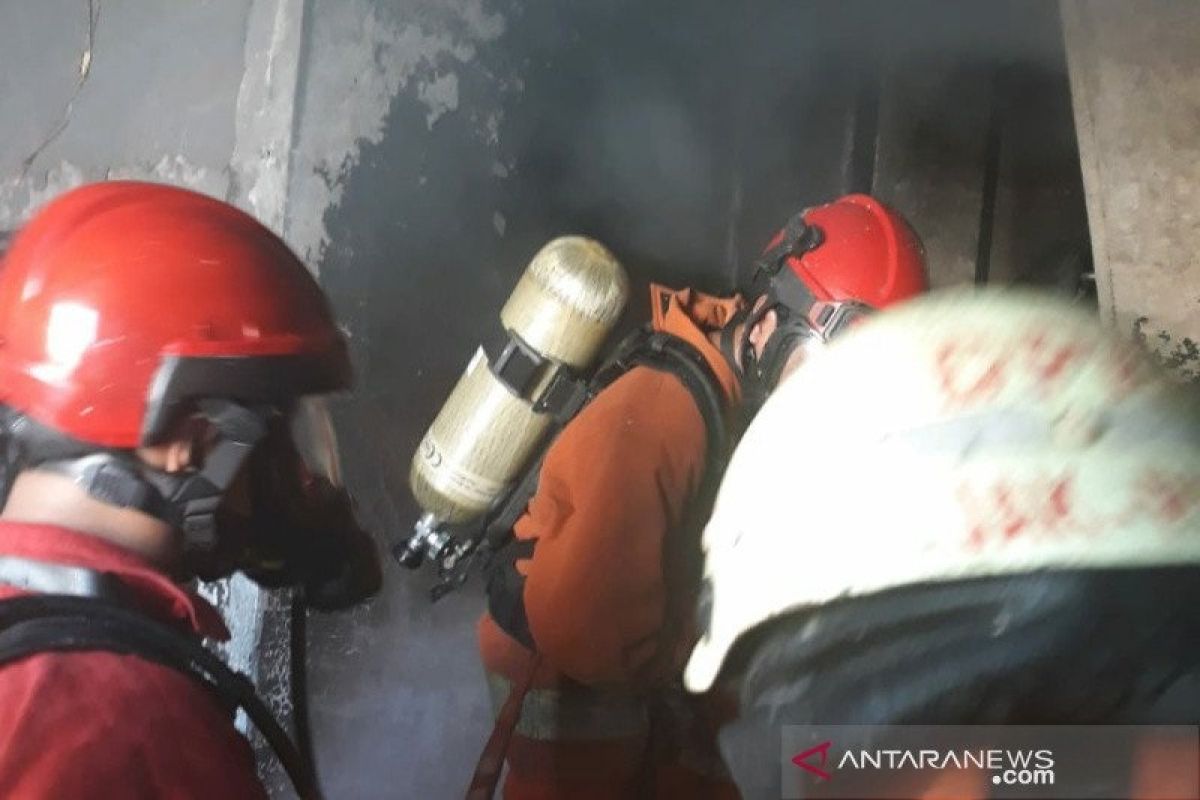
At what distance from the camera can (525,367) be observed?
1.59 metres

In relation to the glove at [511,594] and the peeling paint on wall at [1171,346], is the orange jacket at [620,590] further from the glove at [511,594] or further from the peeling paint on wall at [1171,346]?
the peeling paint on wall at [1171,346]

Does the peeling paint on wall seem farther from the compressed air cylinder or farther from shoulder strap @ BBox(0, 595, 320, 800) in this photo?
shoulder strap @ BBox(0, 595, 320, 800)

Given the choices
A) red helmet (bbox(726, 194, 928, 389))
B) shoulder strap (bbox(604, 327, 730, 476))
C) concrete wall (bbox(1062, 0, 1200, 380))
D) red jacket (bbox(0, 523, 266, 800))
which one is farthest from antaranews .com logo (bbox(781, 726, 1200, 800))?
concrete wall (bbox(1062, 0, 1200, 380))

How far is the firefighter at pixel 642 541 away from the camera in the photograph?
4.30 ft

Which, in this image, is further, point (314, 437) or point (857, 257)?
point (857, 257)

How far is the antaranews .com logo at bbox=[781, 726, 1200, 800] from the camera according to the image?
668 millimetres

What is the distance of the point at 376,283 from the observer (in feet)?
5.52

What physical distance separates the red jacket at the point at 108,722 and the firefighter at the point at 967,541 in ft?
1.39

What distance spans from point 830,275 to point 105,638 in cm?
112

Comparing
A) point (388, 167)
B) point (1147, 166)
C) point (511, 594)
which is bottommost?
point (511, 594)

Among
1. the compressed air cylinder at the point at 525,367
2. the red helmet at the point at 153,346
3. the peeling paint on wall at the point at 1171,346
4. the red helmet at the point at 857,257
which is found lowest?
the compressed air cylinder at the point at 525,367

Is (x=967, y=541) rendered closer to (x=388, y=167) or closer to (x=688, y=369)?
(x=688, y=369)

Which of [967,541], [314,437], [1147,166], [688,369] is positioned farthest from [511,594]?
[1147,166]

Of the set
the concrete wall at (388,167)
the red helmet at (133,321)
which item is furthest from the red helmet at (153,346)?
the concrete wall at (388,167)
